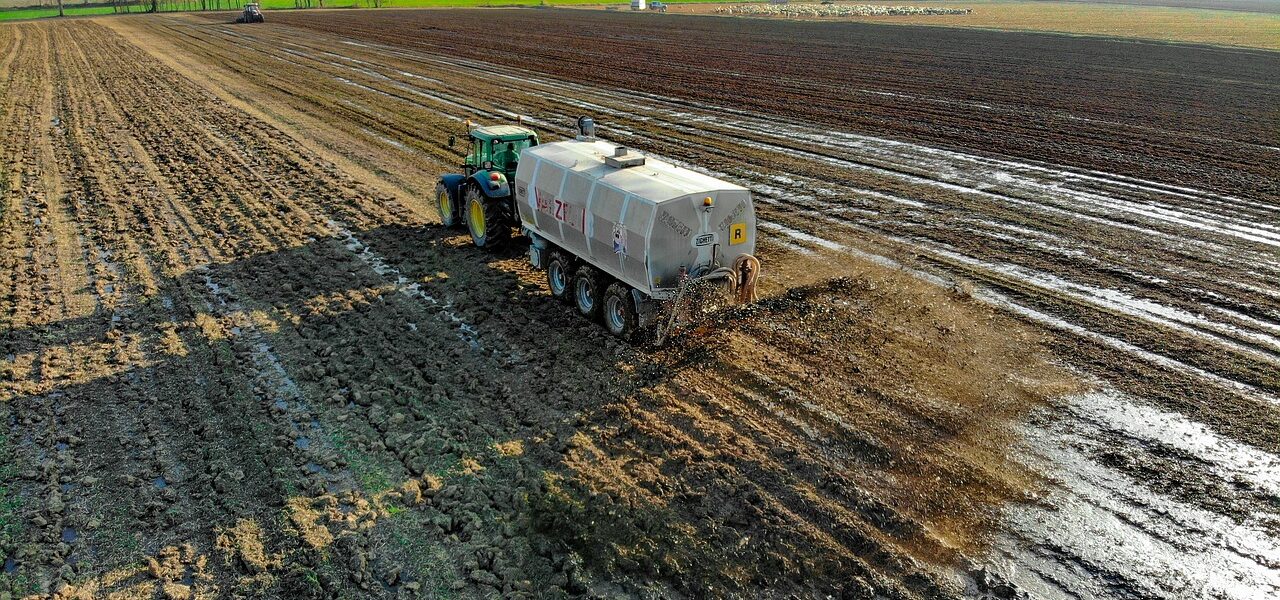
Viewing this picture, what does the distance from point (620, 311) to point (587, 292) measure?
88 cm

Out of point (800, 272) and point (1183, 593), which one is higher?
point (800, 272)

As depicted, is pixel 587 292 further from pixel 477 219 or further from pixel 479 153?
pixel 479 153

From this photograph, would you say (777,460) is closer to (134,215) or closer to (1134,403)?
(1134,403)

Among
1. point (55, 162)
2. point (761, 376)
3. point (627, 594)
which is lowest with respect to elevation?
point (627, 594)

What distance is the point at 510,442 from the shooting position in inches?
380

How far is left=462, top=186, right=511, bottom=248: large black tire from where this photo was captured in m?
15.1

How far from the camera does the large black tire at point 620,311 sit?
11.7m

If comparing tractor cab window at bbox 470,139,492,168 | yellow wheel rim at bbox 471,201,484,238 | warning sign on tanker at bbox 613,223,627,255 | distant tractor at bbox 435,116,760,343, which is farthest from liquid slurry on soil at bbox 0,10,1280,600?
tractor cab window at bbox 470,139,492,168

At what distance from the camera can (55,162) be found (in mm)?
22312

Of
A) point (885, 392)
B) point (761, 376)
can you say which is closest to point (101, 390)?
point (761, 376)

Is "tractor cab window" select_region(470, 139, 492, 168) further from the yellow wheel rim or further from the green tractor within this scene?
the yellow wheel rim

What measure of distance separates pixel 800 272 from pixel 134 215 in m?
13.9

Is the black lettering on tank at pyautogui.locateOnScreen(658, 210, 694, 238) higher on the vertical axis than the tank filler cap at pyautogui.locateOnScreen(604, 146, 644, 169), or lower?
lower

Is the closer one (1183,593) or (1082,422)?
(1183,593)
